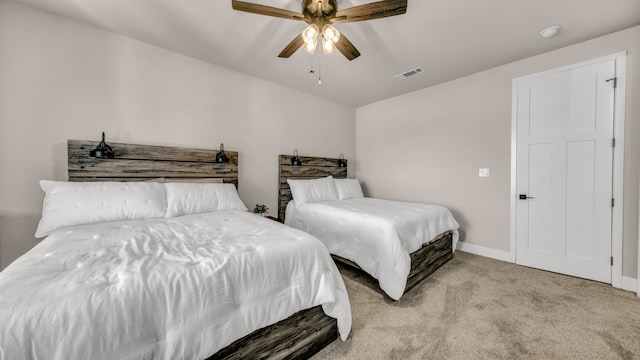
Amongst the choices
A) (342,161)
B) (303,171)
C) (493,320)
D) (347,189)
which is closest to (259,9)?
(303,171)

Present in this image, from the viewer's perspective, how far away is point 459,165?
3.39 m

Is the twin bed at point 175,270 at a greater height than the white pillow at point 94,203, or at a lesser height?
lesser

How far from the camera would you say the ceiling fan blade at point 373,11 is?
1.49 m

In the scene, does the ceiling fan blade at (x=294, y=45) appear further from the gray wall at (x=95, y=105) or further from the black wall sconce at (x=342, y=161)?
the black wall sconce at (x=342, y=161)

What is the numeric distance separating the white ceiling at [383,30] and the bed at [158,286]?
1.60 m

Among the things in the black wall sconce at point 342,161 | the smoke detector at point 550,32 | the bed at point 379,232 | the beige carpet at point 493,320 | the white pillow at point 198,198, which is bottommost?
the beige carpet at point 493,320

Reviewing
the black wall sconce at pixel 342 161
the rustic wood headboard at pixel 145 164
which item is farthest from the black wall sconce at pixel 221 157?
the black wall sconce at pixel 342 161

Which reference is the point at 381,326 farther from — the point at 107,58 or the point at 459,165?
the point at 107,58

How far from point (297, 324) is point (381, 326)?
73 cm

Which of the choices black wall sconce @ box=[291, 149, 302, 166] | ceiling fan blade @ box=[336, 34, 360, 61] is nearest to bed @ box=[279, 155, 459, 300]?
black wall sconce @ box=[291, 149, 302, 166]

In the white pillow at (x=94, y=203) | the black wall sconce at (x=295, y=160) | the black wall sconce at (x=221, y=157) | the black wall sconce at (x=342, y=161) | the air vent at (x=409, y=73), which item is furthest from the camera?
the black wall sconce at (x=342, y=161)

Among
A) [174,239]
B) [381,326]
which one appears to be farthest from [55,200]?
[381,326]

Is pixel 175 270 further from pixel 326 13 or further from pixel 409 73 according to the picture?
pixel 409 73

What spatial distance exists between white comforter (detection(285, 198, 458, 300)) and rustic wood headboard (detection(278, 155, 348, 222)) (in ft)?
2.19
